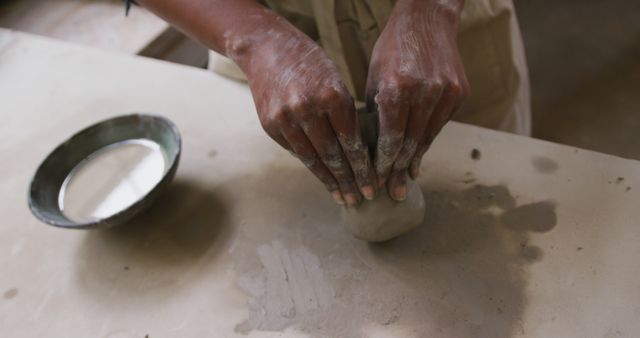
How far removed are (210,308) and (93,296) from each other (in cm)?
26

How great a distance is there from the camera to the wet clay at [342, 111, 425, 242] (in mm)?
912

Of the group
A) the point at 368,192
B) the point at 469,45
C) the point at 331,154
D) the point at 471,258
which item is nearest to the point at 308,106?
the point at 331,154

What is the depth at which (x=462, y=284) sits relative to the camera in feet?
2.92

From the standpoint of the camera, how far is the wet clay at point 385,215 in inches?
35.9

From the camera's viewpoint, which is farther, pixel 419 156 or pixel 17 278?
pixel 17 278

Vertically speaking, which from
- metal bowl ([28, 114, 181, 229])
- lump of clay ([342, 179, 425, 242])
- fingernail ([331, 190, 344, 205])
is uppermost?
fingernail ([331, 190, 344, 205])

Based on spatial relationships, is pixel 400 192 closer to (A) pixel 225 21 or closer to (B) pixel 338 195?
(B) pixel 338 195

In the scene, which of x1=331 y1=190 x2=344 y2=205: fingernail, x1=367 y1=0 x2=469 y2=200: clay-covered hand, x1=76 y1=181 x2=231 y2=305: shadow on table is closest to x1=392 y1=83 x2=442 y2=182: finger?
x1=367 y1=0 x2=469 y2=200: clay-covered hand

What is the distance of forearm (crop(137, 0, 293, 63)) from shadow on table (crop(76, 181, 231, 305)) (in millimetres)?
350

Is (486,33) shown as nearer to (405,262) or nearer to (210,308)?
(405,262)

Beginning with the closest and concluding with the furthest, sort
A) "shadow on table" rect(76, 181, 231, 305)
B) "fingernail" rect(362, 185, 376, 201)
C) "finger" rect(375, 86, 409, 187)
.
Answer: "finger" rect(375, 86, 409, 187), "fingernail" rect(362, 185, 376, 201), "shadow on table" rect(76, 181, 231, 305)

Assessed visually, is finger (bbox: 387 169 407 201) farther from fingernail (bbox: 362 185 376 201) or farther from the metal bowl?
the metal bowl

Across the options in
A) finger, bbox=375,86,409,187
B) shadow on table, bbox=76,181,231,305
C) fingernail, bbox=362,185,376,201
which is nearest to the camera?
finger, bbox=375,86,409,187

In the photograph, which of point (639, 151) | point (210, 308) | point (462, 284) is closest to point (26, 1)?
point (210, 308)
